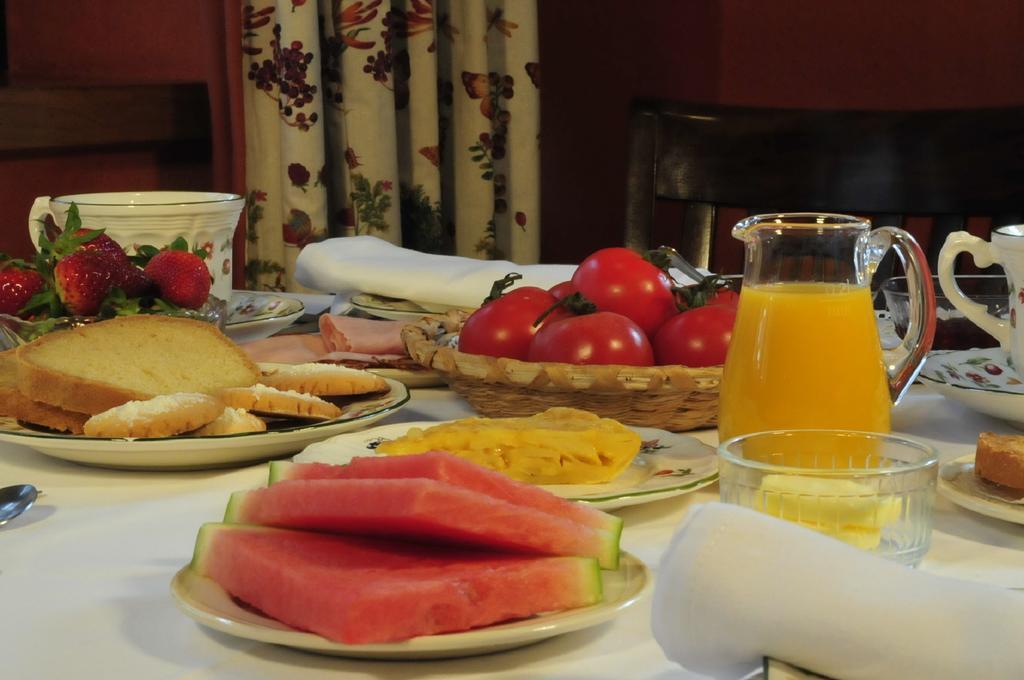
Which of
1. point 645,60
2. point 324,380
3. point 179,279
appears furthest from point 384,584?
point 645,60

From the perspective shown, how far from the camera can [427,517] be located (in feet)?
1.76

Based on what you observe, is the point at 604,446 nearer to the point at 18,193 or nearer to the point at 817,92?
the point at 18,193

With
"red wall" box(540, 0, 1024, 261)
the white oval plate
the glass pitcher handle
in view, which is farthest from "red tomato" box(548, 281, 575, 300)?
"red wall" box(540, 0, 1024, 261)

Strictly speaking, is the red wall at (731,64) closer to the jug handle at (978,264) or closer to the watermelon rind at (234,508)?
the jug handle at (978,264)

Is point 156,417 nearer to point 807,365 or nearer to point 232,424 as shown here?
point 232,424

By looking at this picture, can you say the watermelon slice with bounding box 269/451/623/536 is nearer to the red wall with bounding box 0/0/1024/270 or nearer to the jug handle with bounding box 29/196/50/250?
the jug handle with bounding box 29/196/50/250

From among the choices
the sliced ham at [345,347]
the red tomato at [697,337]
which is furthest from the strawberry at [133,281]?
the red tomato at [697,337]

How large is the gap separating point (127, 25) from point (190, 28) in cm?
19

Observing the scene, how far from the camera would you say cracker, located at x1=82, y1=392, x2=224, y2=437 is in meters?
0.85

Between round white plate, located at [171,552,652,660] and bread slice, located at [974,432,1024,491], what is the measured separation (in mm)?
268

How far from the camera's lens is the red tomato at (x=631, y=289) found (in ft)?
3.56

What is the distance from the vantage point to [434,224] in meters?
2.59

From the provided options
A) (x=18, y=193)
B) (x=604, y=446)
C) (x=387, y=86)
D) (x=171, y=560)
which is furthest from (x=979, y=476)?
(x=18, y=193)

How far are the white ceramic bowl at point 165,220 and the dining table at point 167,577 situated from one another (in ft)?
1.32
